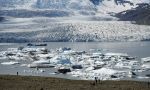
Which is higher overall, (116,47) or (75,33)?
(75,33)

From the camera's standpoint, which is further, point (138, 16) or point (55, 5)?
point (55, 5)

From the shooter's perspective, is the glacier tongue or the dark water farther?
the glacier tongue

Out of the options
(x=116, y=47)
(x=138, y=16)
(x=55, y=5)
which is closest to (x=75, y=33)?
(x=116, y=47)

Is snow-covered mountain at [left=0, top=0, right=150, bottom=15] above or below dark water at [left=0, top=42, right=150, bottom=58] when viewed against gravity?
above

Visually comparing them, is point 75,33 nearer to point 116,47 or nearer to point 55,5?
point 116,47

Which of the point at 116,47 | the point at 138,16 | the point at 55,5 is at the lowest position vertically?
the point at 116,47

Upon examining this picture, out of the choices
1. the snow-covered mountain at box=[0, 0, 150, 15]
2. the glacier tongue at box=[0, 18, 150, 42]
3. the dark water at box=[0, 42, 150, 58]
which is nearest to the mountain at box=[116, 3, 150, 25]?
the snow-covered mountain at box=[0, 0, 150, 15]

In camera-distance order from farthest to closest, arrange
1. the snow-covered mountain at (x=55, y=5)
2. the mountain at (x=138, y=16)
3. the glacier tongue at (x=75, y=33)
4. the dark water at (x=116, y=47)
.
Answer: the snow-covered mountain at (x=55, y=5), the mountain at (x=138, y=16), the glacier tongue at (x=75, y=33), the dark water at (x=116, y=47)

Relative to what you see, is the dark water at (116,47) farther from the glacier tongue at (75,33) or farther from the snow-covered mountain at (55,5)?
the snow-covered mountain at (55,5)

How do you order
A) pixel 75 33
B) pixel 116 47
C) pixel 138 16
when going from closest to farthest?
pixel 116 47
pixel 75 33
pixel 138 16

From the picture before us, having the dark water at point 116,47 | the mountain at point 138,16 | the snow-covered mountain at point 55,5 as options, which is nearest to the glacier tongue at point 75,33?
the dark water at point 116,47

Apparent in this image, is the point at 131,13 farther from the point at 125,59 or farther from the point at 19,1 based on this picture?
the point at 125,59

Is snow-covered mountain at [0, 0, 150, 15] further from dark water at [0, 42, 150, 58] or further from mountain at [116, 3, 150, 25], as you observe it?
dark water at [0, 42, 150, 58]

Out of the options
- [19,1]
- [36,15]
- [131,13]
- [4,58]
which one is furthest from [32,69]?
[19,1]
